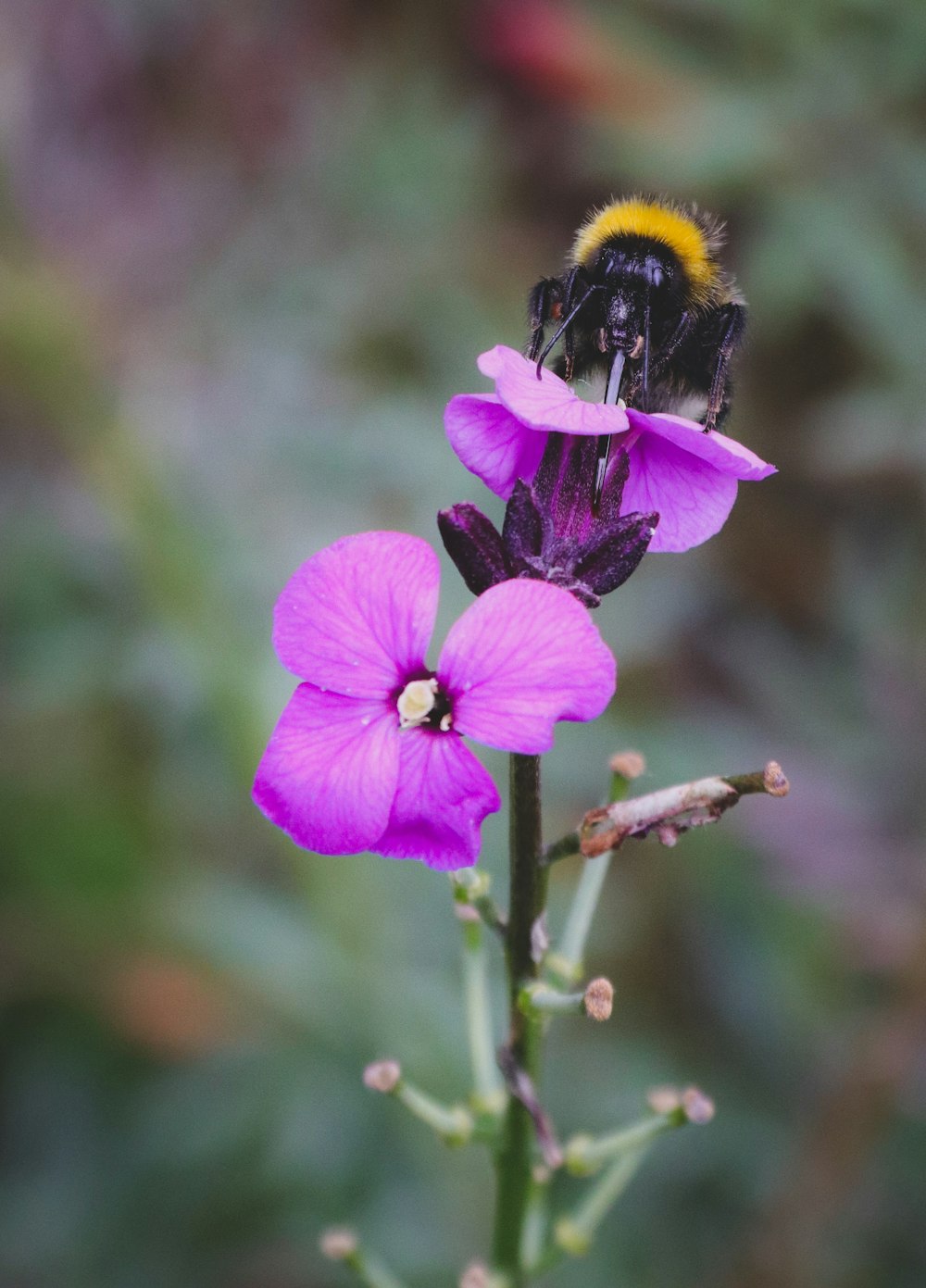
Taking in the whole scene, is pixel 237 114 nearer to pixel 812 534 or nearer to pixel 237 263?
pixel 237 263

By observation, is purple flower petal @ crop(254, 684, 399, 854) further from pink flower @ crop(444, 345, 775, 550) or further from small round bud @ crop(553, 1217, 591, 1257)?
small round bud @ crop(553, 1217, 591, 1257)

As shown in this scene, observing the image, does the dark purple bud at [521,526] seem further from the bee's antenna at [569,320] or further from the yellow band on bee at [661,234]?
the yellow band on bee at [661,234]

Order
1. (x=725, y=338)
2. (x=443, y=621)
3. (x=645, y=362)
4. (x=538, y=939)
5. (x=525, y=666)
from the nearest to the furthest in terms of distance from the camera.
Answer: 1. (x=525, y=666)
2. (x=538, y=939)
3. (x=645, y=362)
4. (x=725, y=338)
5. (x=443, y=621)

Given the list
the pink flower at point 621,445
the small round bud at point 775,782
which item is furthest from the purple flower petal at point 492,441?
the small round bud at point 775,782

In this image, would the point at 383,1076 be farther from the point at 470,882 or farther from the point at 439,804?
the point at 439,804

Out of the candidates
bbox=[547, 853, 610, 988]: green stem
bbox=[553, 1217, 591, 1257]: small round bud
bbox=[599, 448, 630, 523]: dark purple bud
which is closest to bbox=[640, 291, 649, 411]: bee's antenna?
bbox=[599, 448, 630, 523]: dark purple bud

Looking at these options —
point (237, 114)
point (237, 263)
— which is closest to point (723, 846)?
point (237, 263)

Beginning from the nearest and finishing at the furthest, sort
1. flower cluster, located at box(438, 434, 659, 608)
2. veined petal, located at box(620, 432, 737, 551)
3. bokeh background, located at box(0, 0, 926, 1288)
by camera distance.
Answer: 1. flower cluster, located at box(438, 434, 659, 608)
2. veined petal, located at box(620, 432, 737, 551)
3. bokeh background, located at box(0, 0, 926, 1288)

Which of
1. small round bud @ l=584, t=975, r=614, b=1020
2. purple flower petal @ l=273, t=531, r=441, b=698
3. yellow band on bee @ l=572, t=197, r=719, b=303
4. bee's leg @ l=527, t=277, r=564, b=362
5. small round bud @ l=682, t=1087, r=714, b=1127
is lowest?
small round bud @ l=682, t=1087, r=714, b=1127

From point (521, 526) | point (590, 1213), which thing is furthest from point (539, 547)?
point (590, 1213)
